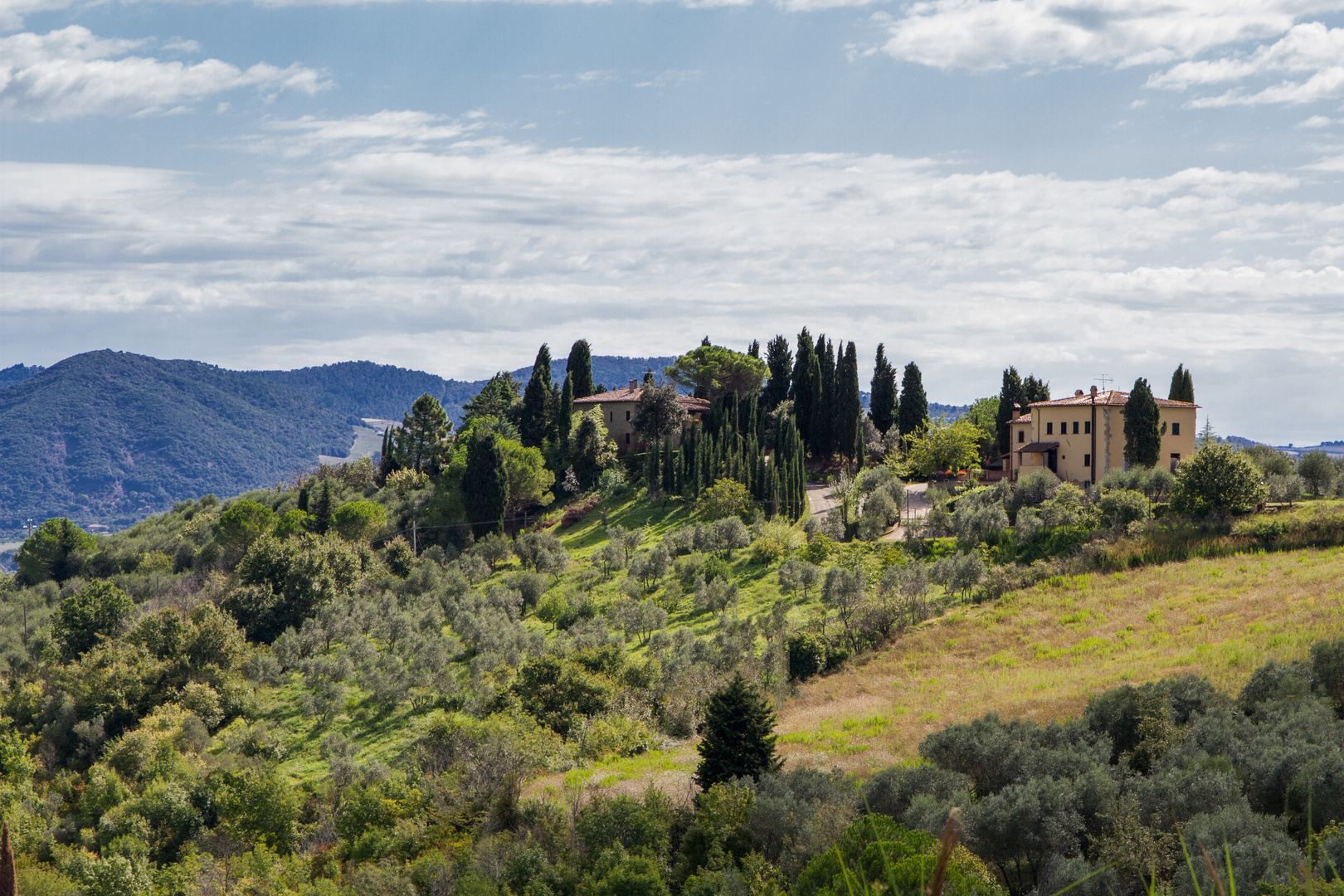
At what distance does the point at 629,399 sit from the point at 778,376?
39.9ft

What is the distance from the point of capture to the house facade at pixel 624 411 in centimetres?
7756

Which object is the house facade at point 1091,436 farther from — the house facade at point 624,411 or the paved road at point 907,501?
the house facade at point 624,411

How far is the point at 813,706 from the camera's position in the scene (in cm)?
3350

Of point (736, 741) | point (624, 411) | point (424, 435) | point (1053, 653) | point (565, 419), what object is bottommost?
point (736, 741)

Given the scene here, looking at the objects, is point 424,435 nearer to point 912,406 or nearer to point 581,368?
point 581,368

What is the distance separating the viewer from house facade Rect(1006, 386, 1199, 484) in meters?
59.9

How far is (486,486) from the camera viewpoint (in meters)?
65.8

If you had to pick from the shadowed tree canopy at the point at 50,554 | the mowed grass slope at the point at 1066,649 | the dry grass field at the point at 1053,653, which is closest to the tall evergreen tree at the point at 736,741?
the dry grass field at the point at 1053,653

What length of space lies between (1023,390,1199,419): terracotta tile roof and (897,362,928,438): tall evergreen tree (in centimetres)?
1400

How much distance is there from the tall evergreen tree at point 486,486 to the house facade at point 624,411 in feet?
39.5

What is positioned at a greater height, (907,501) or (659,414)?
(659,414)

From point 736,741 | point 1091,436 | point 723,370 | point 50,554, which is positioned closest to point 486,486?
point 723,370

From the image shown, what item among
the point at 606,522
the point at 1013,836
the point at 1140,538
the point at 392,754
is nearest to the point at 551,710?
the point at 392,754

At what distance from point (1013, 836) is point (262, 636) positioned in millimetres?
45777
